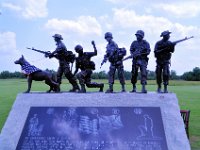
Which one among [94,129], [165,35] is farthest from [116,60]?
[94,129]

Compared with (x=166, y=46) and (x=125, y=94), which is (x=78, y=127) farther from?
(x=166, y=46)

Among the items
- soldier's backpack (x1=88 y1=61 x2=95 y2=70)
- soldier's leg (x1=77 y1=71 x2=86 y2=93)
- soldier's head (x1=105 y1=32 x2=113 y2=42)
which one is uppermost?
soldier's head (x1=105 y1=32 x2=113 y2=42)

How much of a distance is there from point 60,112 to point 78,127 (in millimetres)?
724

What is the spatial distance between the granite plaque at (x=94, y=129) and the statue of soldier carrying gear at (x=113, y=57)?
1.51 meters

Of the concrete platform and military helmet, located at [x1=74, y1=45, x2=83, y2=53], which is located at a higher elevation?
military helmet, located at [x1=74, y1=45, x2=83, y2=53]

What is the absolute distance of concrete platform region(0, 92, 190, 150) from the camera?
33.8ft

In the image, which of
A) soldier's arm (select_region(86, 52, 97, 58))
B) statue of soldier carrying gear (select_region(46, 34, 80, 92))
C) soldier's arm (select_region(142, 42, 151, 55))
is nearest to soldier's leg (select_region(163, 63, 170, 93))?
soldier's arm (select_region(142, 42, 151, 55))

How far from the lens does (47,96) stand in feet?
37.7

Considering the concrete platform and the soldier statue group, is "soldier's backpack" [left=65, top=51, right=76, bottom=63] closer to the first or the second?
the soldier statue group

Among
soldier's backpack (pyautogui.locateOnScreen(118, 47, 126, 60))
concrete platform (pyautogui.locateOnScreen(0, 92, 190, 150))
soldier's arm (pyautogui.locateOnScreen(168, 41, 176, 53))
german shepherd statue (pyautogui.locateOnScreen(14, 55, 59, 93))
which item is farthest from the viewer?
german shepherd statue (pyautogui.locateOnScreen(14, 55, 59, 93))

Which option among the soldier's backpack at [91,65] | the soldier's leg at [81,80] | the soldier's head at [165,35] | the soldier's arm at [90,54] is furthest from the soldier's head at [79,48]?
the soldier's head at [165,35]

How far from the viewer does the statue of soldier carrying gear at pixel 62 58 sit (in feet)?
40.7

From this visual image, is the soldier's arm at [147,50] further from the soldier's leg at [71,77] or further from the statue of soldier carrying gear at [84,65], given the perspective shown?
→ the soldier's leg at [71,77]

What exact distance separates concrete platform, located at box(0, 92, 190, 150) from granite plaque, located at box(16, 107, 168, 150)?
6.8 inches
